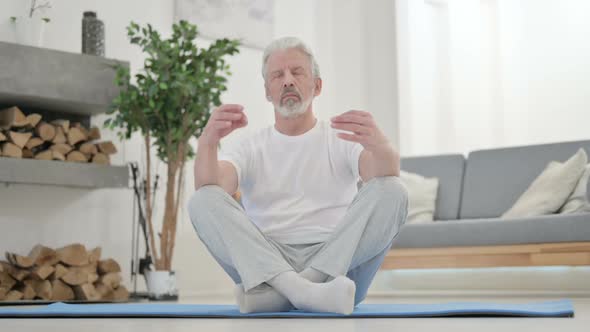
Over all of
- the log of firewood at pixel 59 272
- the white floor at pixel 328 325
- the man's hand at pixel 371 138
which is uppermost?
the man's hand at pixel 371 138

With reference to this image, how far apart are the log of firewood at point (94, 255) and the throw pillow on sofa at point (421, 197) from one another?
6.46 feet

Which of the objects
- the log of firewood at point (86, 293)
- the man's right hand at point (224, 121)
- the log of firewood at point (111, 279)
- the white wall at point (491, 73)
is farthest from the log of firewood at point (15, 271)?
the white wall at point (491, 73)

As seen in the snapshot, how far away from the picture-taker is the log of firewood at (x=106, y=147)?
481cm

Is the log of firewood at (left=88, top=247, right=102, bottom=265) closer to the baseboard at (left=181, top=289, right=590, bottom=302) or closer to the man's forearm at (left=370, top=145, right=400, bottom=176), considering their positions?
the baseboard at (left=181, top=289, right=590, bottom=302)

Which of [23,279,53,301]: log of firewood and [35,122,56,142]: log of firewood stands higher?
[35,122,56,142]: log of firewood

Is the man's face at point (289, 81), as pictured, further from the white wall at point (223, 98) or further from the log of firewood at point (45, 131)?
the white wall at point (223, 98)

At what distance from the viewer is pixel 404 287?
228 inches

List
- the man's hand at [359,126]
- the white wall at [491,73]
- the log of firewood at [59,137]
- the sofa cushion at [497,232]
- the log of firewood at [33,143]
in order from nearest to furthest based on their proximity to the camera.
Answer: the man's hand at [359,126] → the sofa cushion at [497,232] → the log of firewood at [33,143] → the log of firewood at [59,137] → the white wall at [491,73]

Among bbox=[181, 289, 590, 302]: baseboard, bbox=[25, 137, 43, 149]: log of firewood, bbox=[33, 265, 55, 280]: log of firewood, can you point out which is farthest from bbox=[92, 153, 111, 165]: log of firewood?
bbox=[181, 289, 590, 302]: baseboard

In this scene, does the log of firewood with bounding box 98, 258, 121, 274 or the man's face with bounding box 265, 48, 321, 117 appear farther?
the log of firewood with bounding box 98, 258, 121, 274

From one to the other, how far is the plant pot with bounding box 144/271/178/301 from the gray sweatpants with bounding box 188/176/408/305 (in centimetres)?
251

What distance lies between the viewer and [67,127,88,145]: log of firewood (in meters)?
4.65

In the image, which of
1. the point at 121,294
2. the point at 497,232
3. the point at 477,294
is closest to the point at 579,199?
the point at 497,232

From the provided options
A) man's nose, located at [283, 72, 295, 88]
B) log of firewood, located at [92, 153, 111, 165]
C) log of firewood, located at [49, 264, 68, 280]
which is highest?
man's nose, located at [283, 72, 295, 88]
